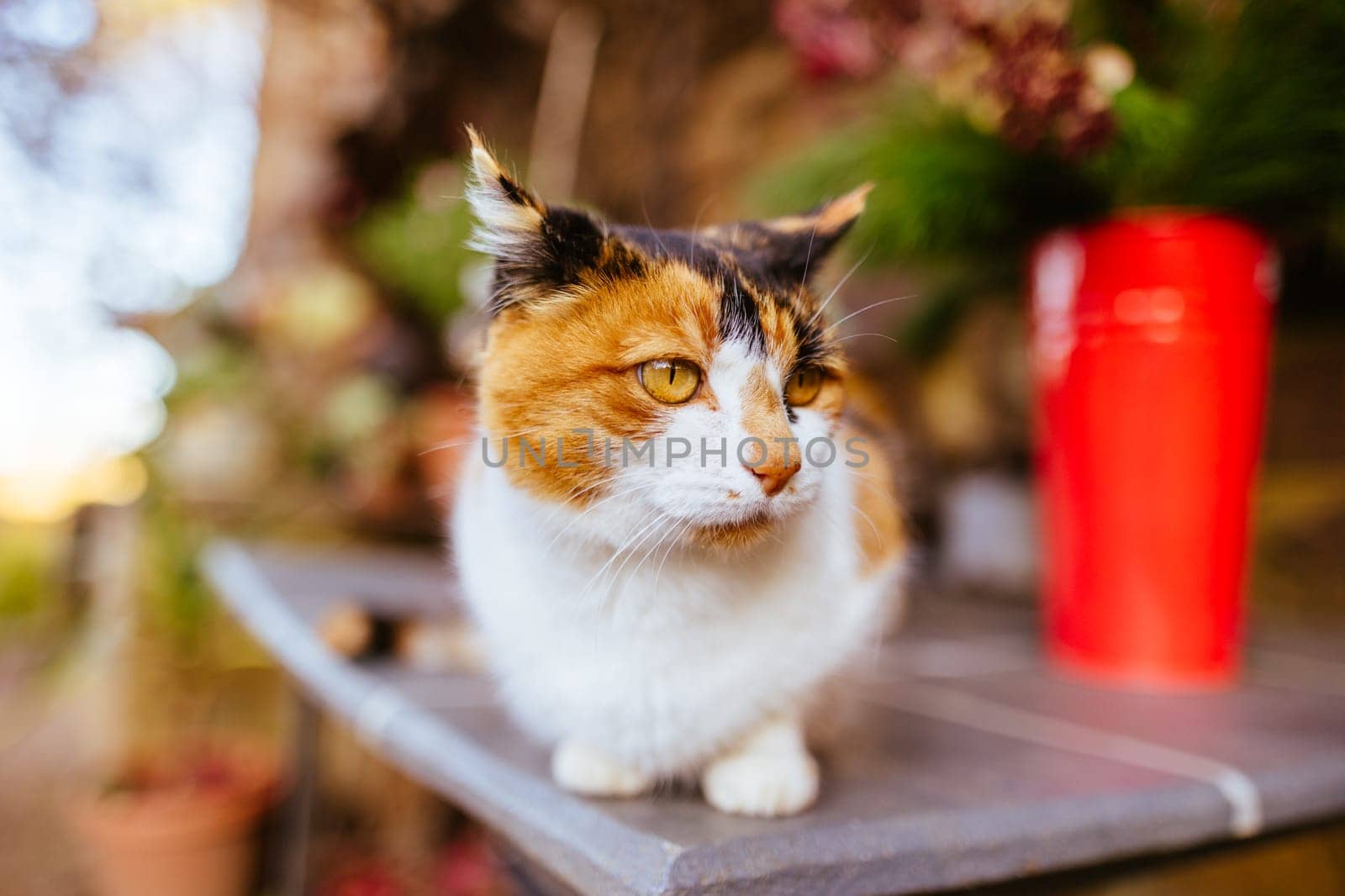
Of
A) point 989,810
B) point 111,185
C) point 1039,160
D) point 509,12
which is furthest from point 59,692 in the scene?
point 1039,160

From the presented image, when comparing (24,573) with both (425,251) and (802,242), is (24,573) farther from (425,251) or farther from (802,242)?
(802,242)

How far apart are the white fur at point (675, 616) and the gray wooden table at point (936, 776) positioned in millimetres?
33

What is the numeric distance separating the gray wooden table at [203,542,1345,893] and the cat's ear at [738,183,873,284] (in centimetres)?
33

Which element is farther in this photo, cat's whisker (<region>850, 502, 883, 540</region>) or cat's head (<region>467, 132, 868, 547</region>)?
cat's whisker (<region>850, 502, 883, 540</region>)

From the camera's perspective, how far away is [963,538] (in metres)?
1.41

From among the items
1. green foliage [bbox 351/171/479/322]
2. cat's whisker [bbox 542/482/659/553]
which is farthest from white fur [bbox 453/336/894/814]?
green foliage [bbox 351/171/479/322]

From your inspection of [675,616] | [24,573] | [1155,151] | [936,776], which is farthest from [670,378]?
[24,573]

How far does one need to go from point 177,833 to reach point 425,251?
3.72ft

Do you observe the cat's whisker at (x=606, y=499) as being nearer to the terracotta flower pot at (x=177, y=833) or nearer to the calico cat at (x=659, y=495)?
the calico cat at (x=659, y=495)

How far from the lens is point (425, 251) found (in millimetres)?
1619

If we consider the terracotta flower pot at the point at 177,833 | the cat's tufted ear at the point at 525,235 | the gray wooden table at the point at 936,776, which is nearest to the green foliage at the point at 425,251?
the gray wooden table at the point at 936,776

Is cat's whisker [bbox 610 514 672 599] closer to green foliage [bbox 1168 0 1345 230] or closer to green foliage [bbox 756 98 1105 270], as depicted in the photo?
green foliage [bbox 756 98 1105 270]

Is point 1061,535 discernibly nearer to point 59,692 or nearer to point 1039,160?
point 1039,160

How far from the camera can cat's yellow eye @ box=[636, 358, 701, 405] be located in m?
0.44
